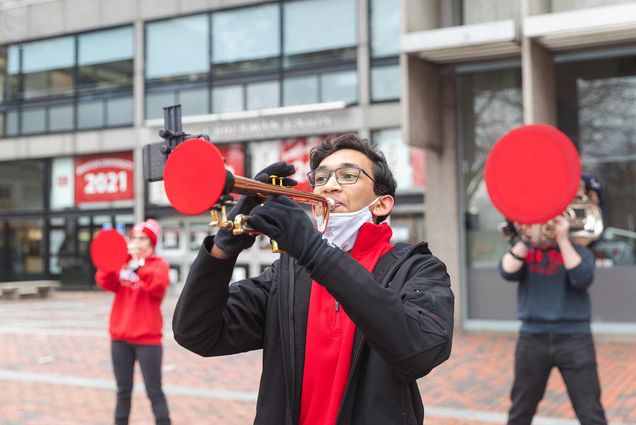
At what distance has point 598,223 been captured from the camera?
4.83 m

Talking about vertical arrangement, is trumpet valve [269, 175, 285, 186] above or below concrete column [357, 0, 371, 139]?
below

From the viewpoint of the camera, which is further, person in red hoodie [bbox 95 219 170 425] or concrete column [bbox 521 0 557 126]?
concrete column [bbox 521 0 557 126]

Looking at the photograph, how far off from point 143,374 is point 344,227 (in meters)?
3.81

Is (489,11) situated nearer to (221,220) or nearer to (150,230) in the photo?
(150,230)

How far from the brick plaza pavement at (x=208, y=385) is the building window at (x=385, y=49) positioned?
27.6ft

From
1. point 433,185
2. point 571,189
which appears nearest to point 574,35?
point 433,185

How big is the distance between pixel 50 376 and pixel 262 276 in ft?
23.0

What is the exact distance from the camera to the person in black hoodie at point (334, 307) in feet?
5.68

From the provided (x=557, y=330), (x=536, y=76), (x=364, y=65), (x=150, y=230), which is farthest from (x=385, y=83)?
(x=557, y=330)

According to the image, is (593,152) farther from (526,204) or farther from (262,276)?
(262,276)

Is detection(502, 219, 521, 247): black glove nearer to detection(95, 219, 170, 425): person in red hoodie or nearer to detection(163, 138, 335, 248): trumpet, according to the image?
detection(95, 219, 170, 425): person in red hoodie

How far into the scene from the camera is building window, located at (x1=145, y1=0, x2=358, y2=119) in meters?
18.4

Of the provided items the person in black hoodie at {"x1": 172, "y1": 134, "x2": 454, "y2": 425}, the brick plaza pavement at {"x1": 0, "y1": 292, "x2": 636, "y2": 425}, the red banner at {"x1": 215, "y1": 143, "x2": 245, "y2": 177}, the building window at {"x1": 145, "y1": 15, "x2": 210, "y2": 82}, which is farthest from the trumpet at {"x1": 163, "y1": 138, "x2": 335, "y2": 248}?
the building window at {"x1": 145, "y1": 15, "x2": 210, "y2": 82}

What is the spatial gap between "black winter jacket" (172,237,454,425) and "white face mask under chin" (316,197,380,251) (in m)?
0.13
